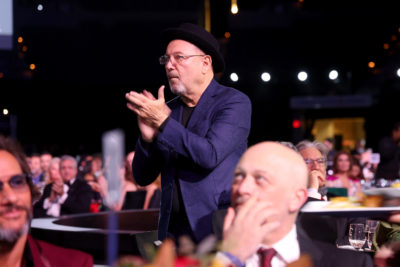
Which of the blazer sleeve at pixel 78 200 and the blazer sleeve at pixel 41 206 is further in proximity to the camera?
the blazer sleeve at pixel 41 206

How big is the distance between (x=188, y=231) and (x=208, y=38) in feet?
2.49

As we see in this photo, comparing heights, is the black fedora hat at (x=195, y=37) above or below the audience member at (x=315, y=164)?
above

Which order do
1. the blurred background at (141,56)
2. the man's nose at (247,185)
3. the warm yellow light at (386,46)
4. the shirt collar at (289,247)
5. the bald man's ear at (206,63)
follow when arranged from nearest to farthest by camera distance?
the man's nose at (247,185), the shirt collar at (289,247), the bald man's ear at (206,63), the warm yellow light at (386,46), the blurred background at (141,56)

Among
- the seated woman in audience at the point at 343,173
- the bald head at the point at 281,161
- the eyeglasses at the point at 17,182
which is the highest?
the bald head at the point at 281,161

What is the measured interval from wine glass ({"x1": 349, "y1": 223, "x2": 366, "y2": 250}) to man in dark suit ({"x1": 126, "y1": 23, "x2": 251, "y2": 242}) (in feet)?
4.12

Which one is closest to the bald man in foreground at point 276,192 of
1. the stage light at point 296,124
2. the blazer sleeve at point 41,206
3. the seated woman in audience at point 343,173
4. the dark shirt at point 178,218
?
the dark shirt at point 178,218

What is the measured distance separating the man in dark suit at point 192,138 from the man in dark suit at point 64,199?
409 cm

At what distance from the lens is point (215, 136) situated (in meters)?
2.28

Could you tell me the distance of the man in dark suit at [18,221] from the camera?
1702 millimetres

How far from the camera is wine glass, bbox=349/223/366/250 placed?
3416 mm

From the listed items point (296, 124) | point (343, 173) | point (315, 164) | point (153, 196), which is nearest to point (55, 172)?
point (153, 196)

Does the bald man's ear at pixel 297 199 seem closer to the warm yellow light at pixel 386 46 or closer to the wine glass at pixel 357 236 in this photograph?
the wine glass at pixel 357 236

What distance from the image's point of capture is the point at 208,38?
2521mm

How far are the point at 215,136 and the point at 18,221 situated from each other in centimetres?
81
